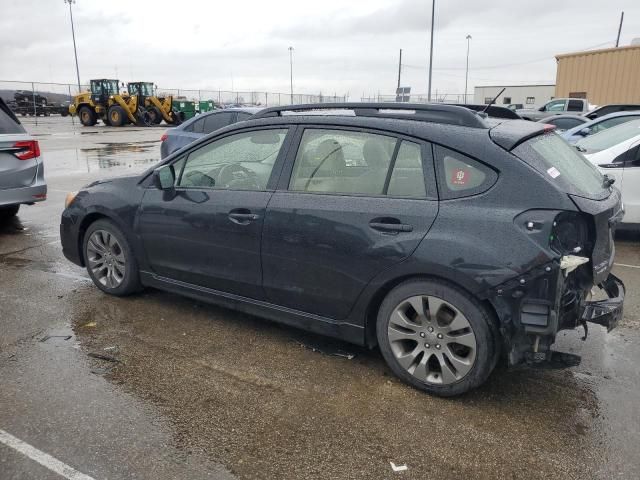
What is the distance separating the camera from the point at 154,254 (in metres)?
4.31

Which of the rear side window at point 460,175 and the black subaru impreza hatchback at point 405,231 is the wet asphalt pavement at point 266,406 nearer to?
the black subaru impreza hatchback at point 405,231

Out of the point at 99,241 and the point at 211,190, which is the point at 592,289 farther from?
the point at 99,241

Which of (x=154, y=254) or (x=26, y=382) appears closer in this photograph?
(x=26, y=382)

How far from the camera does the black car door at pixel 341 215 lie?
10.4 feet

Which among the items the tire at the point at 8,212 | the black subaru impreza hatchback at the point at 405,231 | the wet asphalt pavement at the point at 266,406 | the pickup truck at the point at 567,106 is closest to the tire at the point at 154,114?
the pickup truck at the point at 567,106

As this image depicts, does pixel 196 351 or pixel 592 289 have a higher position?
pixel 592 289

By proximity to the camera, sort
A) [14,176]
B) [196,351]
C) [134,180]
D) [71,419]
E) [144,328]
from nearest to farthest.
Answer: [71,419] → [196,351] → [144,328] → [134,180] → [14,176]

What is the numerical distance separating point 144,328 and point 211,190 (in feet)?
3.86

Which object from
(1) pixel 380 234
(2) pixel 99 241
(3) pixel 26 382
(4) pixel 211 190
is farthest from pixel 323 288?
(2) pixel 99 241

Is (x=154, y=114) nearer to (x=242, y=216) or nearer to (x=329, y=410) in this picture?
(x=242, y=216)

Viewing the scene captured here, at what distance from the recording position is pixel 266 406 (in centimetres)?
309

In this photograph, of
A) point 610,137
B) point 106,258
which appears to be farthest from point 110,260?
point 610,137

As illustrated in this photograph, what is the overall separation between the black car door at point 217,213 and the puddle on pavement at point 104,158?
25.4 ft

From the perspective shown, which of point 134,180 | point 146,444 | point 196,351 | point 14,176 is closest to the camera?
point 146,444
